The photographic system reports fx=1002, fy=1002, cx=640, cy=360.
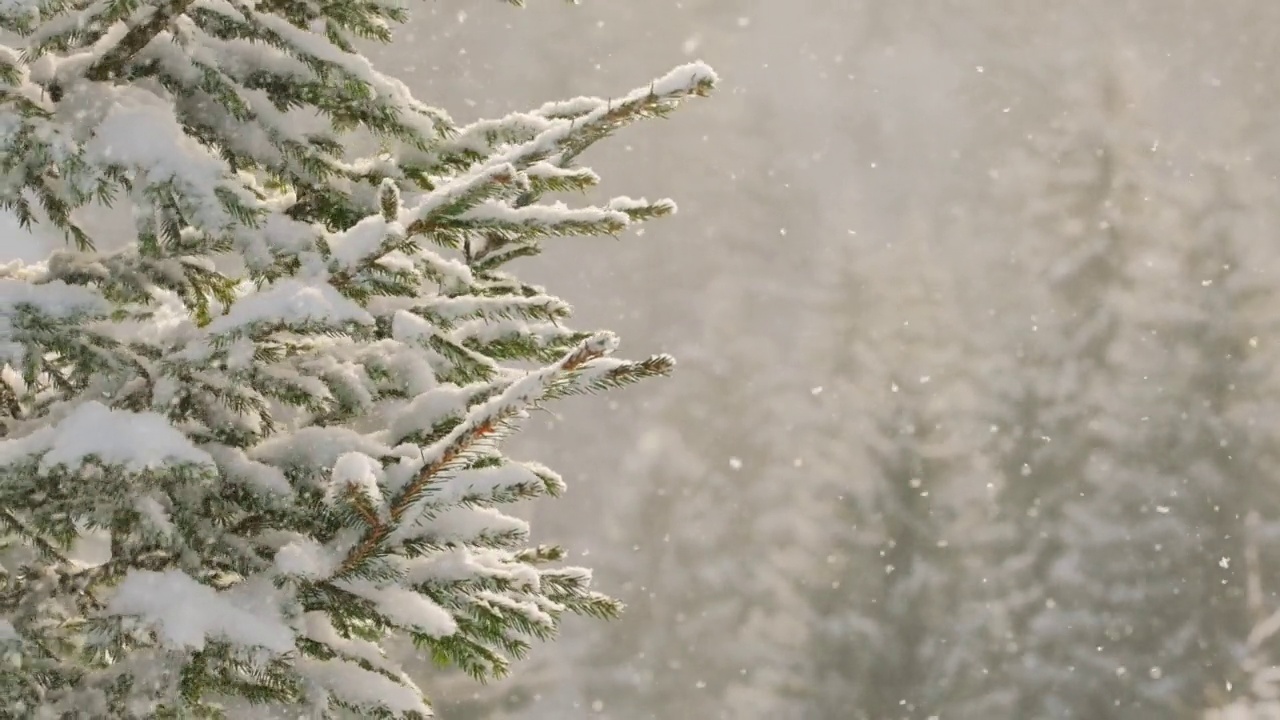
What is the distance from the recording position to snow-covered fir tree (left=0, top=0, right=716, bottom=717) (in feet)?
6.10

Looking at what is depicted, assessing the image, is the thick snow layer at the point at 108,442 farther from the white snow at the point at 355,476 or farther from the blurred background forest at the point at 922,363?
the blurred background forest at the point at 922,363

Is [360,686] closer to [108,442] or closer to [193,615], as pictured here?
[193,615]

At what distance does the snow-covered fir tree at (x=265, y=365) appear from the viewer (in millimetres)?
1859

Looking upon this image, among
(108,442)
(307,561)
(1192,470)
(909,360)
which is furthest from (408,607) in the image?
(909,360)

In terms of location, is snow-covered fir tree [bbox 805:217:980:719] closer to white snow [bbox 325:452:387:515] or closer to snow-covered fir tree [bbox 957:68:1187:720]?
snow-covered fir tree [bbox 957:68:1187:720]

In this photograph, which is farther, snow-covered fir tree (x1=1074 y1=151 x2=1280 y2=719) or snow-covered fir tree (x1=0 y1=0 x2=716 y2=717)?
snow-covered fir tree (x1=1074 y1=151 x2=1280 y2=719)

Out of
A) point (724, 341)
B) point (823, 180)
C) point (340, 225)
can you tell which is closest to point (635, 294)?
point (724, 341)

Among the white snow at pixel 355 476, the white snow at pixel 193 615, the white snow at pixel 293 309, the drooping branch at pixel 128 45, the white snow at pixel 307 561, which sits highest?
the drooping branch at pixel 128 45

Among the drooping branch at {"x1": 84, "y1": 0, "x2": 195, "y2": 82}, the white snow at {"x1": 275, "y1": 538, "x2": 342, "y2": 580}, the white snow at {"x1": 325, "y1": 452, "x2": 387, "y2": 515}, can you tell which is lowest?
the white snow at {"x1": 325, "y1": 452, "x2": 387, "y2": 515}

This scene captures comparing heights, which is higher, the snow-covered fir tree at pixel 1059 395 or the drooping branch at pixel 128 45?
the snow-covered fir tree at pixel 1059 395

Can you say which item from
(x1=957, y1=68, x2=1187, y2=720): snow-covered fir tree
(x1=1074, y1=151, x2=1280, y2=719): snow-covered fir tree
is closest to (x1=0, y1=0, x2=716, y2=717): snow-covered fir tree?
(x1=957, y1=68, x2=1187, y2=720): snow-covered fir tree

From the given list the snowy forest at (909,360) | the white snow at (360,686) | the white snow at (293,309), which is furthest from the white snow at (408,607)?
the snowy forest at (909,360)

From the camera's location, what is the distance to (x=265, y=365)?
7.42 feet

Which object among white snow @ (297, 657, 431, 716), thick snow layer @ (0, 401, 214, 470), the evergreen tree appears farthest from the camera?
the evergreen tree
